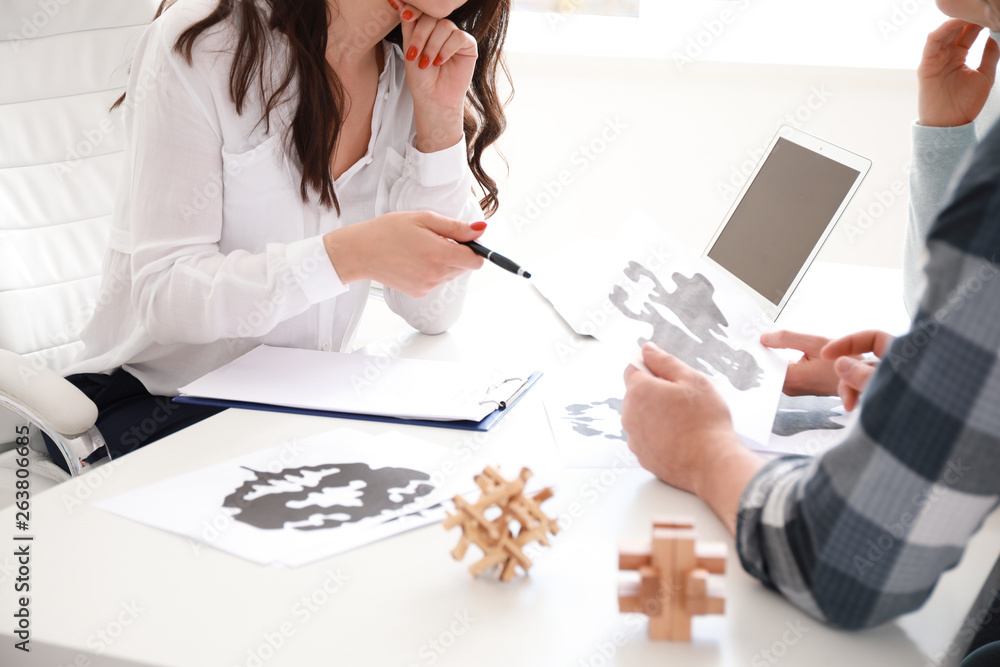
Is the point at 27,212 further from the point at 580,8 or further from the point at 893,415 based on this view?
the point at 580,8

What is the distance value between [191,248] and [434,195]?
0.38m

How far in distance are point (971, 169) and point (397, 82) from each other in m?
0.96

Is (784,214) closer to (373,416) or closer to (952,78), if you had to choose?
(952,78)

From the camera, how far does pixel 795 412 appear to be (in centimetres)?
90

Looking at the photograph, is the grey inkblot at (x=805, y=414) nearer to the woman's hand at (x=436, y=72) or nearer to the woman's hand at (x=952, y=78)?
the woman's hand at (x=952, y=78)

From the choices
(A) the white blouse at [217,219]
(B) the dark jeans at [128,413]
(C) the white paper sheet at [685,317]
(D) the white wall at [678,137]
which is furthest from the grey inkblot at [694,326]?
(D) the white wall at [678,137]

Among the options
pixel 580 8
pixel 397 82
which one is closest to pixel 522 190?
pixel 580 8

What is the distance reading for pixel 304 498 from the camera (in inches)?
27.7

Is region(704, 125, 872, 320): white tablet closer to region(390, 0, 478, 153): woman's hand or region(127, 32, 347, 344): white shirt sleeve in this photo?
region(390, 0, 478, 153): woman's hand

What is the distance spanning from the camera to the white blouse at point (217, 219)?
0.97m

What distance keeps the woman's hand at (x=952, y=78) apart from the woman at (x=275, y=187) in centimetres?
63

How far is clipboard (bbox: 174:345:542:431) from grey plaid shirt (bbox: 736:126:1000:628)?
0.40 m

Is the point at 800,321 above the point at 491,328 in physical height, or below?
above

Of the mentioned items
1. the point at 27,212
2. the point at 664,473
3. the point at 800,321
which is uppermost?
the point at 800,321
